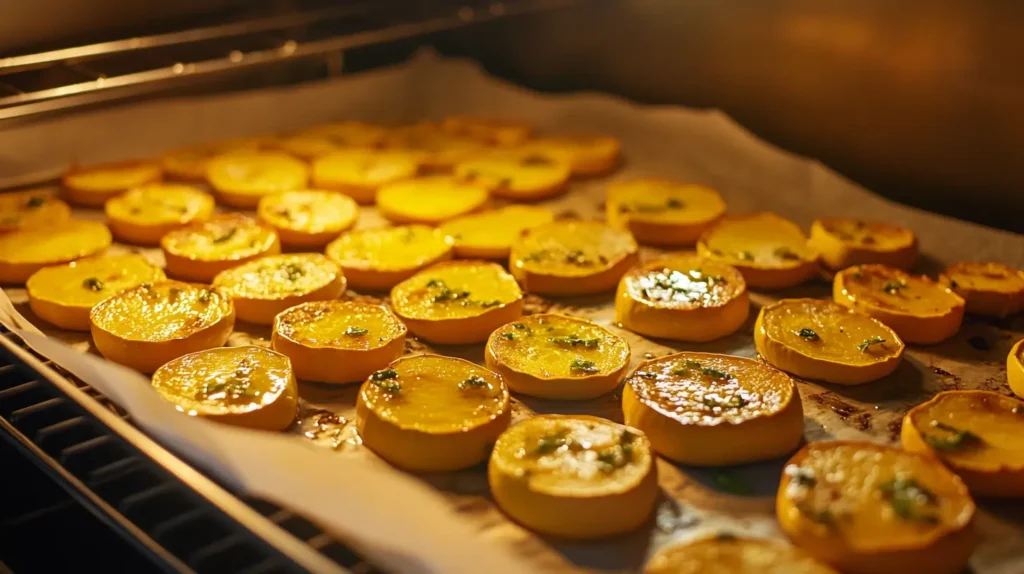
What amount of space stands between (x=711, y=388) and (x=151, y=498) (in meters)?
1.30

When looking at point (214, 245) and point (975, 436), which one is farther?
point (214, 245)

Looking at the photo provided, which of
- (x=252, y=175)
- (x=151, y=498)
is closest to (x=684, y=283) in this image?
(x=151, y=498)

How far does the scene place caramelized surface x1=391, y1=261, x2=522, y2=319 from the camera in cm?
274

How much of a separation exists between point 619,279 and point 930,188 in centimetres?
134

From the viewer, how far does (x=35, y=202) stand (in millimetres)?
3328

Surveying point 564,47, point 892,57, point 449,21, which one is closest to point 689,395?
point 892,57

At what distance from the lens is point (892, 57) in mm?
3498

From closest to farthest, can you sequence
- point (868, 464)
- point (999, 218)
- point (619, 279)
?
point (868, 464) < point (619, 279) < point (999, 218)

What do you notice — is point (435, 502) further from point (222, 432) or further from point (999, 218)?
point (999, 218)

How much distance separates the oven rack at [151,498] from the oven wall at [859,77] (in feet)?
8.67

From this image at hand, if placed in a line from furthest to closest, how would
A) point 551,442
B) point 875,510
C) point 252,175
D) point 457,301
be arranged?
point 252,175, point 457,301, point 551,442, point 875,510

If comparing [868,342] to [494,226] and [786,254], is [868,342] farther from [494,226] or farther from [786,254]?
[494,226]

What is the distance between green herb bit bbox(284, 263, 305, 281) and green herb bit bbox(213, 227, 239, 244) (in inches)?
13.0

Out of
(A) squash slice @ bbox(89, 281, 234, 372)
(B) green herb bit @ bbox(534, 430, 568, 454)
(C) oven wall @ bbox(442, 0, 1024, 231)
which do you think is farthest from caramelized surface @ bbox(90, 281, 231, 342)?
(C) oven wall @ bbox(442, 0, 1024, 231)
